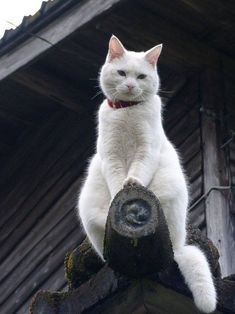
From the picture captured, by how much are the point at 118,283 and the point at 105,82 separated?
192 cm

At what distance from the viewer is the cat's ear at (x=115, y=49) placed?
7.27 m

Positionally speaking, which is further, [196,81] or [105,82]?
[196,81]

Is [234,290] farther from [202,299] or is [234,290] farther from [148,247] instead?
[148,247]

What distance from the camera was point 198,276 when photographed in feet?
19.0

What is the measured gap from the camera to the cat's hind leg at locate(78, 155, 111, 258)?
20.9ft

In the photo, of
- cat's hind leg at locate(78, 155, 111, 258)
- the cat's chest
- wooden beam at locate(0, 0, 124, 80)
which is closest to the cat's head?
the cat's chest

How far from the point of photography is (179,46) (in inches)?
350

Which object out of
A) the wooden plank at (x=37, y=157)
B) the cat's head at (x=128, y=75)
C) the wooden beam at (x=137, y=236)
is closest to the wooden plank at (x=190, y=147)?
the wooden plank at (x=37, y=157)

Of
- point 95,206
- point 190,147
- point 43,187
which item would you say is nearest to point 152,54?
point 95,206

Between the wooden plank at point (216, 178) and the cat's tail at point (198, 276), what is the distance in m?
1.69

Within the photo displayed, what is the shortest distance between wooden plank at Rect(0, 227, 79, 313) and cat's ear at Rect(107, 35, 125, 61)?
254 cm

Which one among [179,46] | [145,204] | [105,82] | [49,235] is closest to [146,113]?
[105,82]

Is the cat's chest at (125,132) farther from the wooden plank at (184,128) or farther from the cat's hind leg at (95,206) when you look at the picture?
the wooden plank at (184,128)

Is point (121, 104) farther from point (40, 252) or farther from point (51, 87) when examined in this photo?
point (40, 252)
